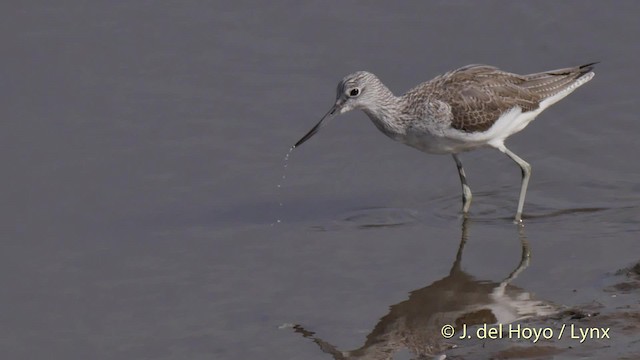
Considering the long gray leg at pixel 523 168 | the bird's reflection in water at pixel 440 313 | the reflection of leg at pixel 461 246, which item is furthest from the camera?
the long gray leg at pixel 523 168

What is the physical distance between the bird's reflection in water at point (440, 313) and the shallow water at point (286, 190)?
0.03m

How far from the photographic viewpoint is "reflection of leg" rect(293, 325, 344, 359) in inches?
340

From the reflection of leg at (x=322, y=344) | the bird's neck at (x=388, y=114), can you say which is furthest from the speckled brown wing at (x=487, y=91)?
the reflection of leg at (x=322, y=344)

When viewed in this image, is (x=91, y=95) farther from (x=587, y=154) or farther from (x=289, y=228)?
(x=587, y=154)

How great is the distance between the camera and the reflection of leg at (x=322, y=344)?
8.62 meters

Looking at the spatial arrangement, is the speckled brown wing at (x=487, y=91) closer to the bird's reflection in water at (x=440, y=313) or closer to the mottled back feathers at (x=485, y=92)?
the mottled back feathers at (x=485, y=92)

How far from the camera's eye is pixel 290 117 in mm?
12719

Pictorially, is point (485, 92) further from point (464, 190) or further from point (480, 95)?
point (464, 190)

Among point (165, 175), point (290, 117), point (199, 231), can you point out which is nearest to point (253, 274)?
point (199, 231)

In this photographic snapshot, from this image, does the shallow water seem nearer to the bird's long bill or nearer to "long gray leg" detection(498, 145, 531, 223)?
"long gray leg" detection(498, 145, 531, 223)

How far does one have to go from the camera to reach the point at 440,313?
361 inches

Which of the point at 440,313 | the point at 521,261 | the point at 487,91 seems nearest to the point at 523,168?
the point at 487,91

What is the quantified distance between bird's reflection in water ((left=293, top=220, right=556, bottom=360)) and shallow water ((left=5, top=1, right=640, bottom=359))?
0.03 meters

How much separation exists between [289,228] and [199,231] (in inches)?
33.4
